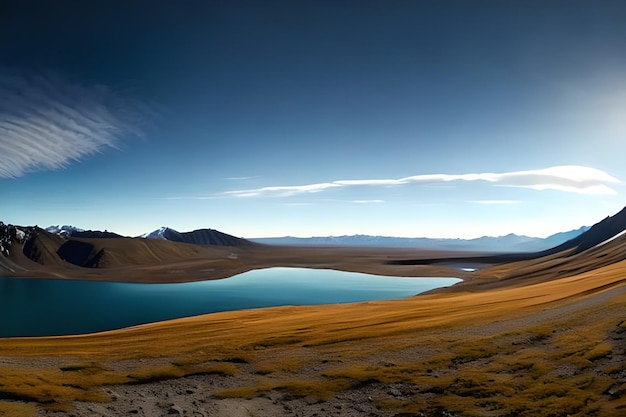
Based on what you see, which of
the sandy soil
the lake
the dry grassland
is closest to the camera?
the dry grassland

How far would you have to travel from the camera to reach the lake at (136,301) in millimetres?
105031

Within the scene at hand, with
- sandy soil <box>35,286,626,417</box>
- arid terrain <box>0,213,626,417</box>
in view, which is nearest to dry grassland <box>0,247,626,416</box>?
arid terrain <box>0,213,626,417</box>

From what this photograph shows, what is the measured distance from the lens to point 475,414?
23422 mm

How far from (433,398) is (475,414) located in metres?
3.41

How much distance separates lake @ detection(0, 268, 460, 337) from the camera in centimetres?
10503

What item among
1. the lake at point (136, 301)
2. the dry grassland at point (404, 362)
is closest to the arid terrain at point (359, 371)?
the dry grassland at point (404, 362)

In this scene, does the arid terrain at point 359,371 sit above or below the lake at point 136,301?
above

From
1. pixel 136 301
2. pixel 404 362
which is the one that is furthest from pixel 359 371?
pixel 136 301

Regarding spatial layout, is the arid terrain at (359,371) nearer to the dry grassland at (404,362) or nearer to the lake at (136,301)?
the dry grassland at (404,362)

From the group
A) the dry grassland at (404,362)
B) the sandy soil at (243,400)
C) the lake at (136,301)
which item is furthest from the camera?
the lake at (136,301)

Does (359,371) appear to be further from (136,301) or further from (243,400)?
(136,301)

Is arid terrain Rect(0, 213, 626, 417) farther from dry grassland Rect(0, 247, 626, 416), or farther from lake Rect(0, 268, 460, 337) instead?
lake Rect(0, 268, 460, 337)

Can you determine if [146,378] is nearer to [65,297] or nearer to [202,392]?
[202,392]

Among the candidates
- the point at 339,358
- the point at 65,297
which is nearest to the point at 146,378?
the point at 339,358
